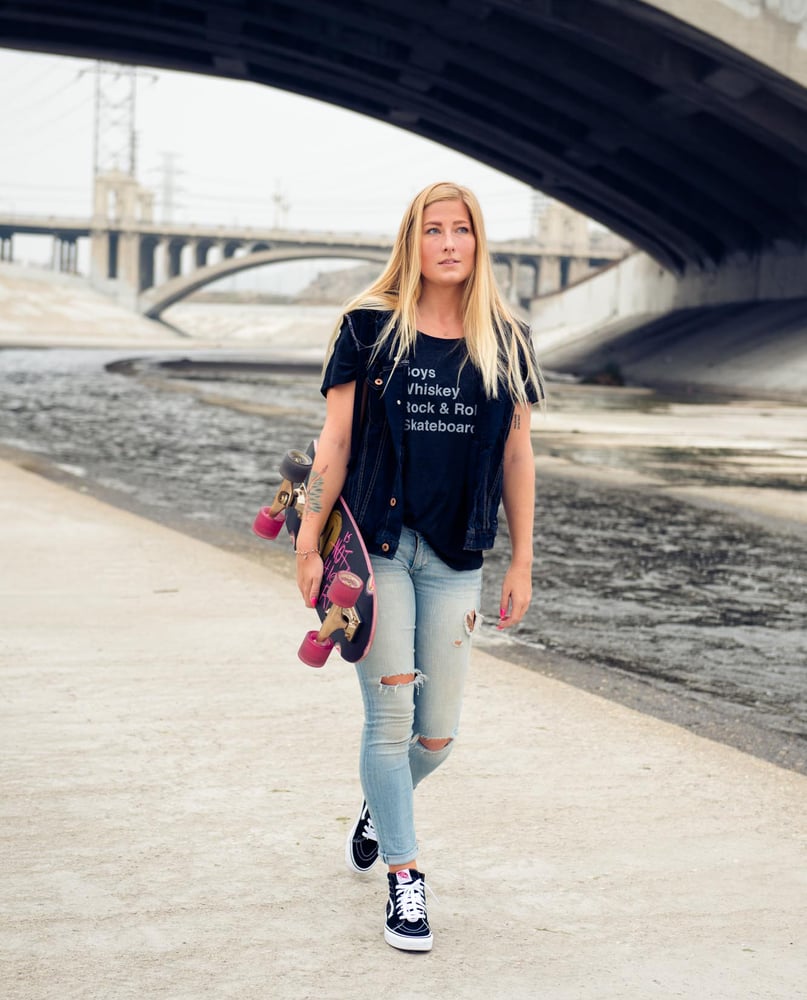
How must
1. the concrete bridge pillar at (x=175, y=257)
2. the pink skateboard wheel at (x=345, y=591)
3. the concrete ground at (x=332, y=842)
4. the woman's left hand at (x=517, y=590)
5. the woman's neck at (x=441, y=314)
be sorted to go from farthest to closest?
1. the concrete bridge pillar at (x=175, y=257)
2. the woman's left hand at (x=517, y=590)
3. the woman's neck at (x=441, y=314)
4. the pink skateboard wheel at (x=345, y=591)
5. the concrete ground at (x=332, y=842)

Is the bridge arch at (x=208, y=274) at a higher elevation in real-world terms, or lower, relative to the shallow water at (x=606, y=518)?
higher

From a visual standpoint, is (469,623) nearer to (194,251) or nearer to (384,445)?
(384,445)

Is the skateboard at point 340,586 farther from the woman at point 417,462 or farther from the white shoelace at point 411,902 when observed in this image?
the white shoelace at point 411,902

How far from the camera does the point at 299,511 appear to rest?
355 cm

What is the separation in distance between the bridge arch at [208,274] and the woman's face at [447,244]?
9798 cm

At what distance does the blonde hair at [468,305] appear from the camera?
3.37 metres

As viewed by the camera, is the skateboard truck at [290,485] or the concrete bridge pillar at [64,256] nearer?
the skateboard truck at [290,485]

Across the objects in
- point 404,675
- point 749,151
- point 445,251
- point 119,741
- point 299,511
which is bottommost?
point 119,741

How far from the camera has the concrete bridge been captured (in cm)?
2930

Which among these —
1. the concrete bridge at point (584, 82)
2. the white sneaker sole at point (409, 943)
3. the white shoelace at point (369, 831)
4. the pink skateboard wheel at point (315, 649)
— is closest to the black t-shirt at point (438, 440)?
the pink skateboard wheel at point (315, 649)

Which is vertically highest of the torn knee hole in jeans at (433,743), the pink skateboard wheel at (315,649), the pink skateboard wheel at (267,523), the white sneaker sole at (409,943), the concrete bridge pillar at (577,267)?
the concrete bridge pillar at (577,267)

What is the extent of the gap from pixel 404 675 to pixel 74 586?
4.43 meters

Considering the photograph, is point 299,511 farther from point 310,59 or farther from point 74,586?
point 310,59

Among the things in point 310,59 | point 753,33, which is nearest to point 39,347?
point 310,59
